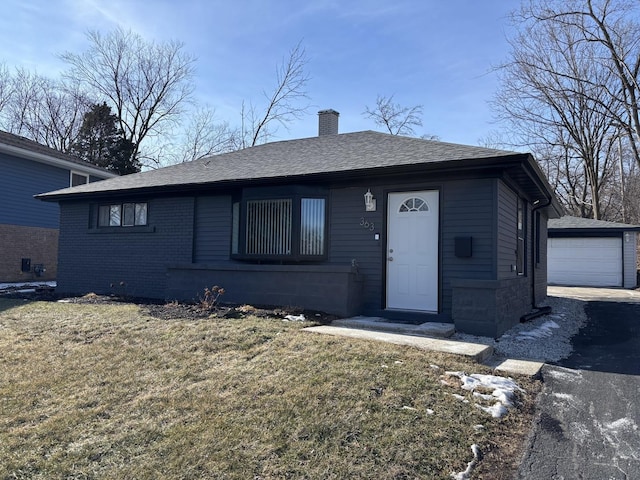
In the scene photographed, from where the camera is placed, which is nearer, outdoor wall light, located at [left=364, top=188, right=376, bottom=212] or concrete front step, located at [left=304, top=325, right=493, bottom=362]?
concrete front step, located at [left=304, top=325, right=493, bottom=362]

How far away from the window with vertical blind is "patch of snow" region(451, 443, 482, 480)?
16.7 ft

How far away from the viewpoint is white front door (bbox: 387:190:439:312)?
7.13 m

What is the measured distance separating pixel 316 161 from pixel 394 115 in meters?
21.1

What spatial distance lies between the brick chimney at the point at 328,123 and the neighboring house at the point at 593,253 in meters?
11.5

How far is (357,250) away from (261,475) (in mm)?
5239

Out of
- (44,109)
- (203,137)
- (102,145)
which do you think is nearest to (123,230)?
(102,145)

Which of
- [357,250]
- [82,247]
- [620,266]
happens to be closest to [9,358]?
[357,250]

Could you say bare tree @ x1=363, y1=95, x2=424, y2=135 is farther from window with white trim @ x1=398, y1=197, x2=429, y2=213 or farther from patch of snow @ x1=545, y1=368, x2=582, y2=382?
patch of snow @ x1=545, y1=368, x2=582, y2=382

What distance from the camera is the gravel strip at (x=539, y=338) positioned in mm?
5590

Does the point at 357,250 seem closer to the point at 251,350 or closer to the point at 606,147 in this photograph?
the point at 251,350

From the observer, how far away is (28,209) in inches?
585

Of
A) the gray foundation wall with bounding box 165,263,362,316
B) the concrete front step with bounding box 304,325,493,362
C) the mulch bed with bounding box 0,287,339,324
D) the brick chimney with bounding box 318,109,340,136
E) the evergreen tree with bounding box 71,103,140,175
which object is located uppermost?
the evergreen tree with bounding box 71,103,140,175

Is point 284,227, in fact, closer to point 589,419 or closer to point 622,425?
point 589,419

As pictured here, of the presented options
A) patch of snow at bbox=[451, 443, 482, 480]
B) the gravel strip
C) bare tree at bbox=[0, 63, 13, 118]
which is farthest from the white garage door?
bare tree at bbox=[0, 63, 13, 118]
